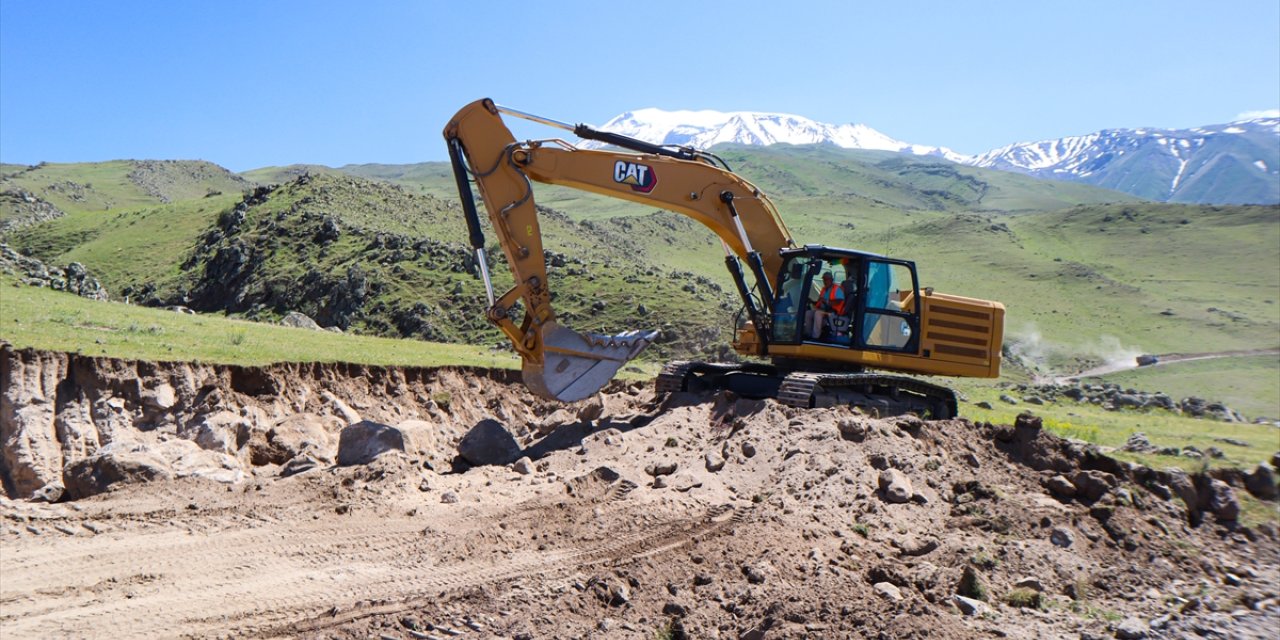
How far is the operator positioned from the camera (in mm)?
15297

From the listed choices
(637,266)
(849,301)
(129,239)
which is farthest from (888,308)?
(129,239)

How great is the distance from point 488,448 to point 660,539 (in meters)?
4.00

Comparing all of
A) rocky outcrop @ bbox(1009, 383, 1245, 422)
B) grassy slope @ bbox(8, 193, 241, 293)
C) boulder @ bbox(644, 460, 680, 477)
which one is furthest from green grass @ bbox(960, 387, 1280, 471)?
grassy slope @ bbox(8, 193, 241, 293)

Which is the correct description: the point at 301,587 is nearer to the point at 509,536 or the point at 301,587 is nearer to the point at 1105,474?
the point at 509,536

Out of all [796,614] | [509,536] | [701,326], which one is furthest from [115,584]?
[701,326]

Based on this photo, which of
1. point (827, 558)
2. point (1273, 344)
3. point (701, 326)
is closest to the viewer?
point (827, 558)

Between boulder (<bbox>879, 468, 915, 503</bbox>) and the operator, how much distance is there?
3.46 metres

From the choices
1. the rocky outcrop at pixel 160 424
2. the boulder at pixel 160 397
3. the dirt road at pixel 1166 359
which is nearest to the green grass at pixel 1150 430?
the rocky outcrop at pixel 160 424

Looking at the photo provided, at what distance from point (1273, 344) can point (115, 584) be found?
6113 cm

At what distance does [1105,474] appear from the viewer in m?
12.9

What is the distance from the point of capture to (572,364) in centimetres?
1480

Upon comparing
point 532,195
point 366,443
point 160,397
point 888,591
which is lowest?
point 888,591

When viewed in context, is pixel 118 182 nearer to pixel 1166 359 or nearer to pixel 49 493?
pixel 1166 359

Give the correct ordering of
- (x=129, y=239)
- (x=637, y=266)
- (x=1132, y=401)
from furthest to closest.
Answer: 1. (x=129, y=239)
2. (x=637, y=266)
3. (x=1132, y=401)
